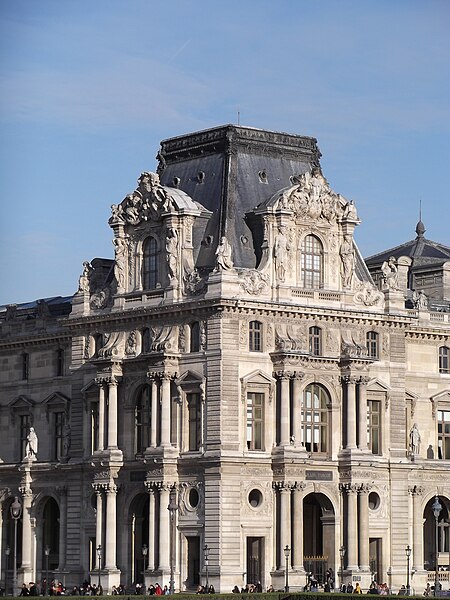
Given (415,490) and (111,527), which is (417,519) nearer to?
(415,490)

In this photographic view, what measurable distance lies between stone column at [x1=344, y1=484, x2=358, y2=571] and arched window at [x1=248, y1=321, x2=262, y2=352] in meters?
8.97

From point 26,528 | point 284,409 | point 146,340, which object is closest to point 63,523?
point 26,528

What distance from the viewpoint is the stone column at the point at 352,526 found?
395 ft

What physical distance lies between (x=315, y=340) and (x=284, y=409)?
501 cm

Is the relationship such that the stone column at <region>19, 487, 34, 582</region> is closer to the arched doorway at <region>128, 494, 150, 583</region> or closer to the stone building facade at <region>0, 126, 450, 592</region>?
the stone building facade at <region>0, 126, 450, 592</region>

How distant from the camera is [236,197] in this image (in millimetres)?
123125

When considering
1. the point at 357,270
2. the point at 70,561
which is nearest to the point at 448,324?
the point at 357,270

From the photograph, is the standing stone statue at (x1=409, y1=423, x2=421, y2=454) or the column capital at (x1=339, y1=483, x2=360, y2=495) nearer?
the column capital at (x1=339, y1=483, x2=360, y2=495)

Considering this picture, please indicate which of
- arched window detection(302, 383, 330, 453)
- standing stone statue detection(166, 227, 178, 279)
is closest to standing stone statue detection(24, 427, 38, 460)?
standing stone statue detection(166, 227, 178, 279)

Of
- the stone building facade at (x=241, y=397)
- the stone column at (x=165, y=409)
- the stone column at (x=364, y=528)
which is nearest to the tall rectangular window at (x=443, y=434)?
the stone building facade at (x=241, y=397)

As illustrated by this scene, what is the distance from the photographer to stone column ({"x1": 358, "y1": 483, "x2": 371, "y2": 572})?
120812 mm

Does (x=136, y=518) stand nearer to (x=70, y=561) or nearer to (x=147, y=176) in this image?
(x=70, y=561)

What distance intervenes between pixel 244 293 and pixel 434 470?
59.0 ft

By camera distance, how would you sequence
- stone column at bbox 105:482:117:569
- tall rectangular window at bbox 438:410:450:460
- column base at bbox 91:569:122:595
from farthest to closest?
tall rectangular window at bbox 438:410:450:460, stone column at bbox 105:482:117:569, column base at bbox 91:569:122:595
